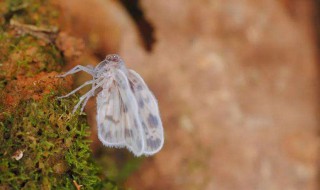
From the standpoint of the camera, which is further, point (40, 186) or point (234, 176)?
point (234, 176)

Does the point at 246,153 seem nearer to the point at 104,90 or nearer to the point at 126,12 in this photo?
the point at 126,12

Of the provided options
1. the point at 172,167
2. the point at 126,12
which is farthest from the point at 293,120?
the point at 126,12

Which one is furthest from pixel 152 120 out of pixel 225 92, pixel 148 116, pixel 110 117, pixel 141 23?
pixel 225 92

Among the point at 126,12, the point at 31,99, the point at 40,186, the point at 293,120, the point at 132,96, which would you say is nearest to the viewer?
the point at 40,186

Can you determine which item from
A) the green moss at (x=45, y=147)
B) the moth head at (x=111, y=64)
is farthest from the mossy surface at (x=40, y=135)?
the moth head at (x=111, y=64)

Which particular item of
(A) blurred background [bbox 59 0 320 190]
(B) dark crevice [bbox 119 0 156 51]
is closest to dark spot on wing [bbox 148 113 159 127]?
(A) blurred background [bbox 59 0 320 190]

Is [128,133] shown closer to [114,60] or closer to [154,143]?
[154,143]

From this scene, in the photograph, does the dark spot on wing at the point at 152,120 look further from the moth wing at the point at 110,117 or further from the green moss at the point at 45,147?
the green moss at the point at 45,147
